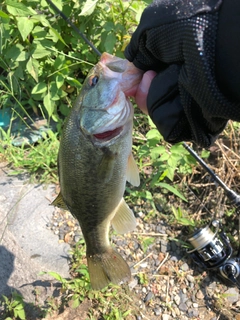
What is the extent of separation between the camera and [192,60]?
1.40 m

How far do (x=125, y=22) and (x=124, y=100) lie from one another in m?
2.13

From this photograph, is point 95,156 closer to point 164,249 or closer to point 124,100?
point 124,100

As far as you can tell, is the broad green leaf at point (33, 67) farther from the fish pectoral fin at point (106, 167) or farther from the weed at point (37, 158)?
the fish pectoral fin at point (106, 167)

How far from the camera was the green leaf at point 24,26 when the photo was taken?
313 centimetres

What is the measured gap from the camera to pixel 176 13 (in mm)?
1420

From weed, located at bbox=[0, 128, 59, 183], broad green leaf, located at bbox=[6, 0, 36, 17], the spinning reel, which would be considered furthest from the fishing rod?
weed, located at bbox=[0, 128, 59, 183]

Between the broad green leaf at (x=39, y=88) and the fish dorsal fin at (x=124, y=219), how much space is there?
6.30 ft

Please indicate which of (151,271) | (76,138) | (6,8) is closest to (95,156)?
(76,138)

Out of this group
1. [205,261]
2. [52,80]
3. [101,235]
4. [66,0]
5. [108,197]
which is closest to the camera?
[108,197]

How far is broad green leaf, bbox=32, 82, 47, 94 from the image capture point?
375cm

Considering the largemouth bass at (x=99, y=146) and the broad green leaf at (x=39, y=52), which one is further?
the broad green leaf at (x=39, y=52)

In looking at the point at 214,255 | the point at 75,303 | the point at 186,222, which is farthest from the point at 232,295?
the point at 75,303

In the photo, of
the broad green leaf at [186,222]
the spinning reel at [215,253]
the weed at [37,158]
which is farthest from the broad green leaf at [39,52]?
the broad green leaf at [186,222]

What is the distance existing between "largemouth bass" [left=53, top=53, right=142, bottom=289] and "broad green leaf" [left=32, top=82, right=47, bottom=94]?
6.02 ft
